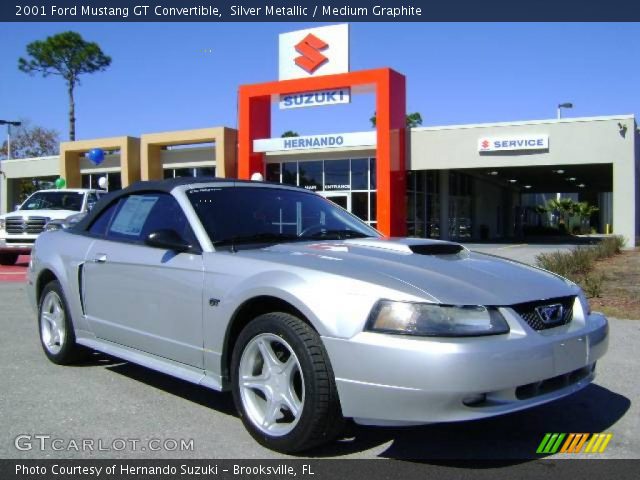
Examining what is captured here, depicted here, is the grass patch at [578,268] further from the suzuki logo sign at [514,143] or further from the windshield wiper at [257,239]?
the suzuki logo sign at [514,143]

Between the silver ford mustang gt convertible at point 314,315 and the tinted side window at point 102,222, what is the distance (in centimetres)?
10

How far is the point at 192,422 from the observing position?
4.05 m

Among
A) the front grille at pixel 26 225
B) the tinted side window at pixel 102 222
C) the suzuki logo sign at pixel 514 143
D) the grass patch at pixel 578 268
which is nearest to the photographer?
the tinted side window at pixel 102 222

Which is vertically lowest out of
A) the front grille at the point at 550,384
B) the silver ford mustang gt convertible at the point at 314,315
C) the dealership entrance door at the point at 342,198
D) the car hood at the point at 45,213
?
the front grille at the point at 550,384

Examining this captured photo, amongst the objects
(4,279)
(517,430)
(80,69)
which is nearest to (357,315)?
(517,430)

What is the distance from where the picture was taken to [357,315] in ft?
10.4

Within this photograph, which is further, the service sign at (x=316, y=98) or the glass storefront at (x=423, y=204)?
the glass storefront at (x=423, y=204)

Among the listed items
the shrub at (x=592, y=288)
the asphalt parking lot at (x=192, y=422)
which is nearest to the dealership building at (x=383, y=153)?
the shrub at (x=592, y=288)

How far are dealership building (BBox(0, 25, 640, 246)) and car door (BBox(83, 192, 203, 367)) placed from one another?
19.2 meters

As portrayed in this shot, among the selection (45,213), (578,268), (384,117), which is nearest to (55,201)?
(45,213)

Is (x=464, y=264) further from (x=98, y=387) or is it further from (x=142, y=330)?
(x=98, y=387)

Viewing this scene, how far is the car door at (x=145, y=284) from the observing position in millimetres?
4031

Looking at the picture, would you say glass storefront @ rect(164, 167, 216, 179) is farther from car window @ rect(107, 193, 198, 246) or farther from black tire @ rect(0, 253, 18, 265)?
car window @ rect(107, 193, 198, 246)

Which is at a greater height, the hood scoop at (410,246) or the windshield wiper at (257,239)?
the windshield wiper at (257,239)
